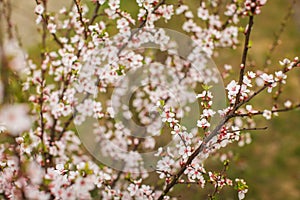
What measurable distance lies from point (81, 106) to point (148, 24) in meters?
0.78

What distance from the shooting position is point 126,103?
12.1 ft

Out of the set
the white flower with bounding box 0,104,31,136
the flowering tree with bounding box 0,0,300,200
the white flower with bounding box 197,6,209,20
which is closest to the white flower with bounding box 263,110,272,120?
the flowering tree with bounding box 0,0,300,200

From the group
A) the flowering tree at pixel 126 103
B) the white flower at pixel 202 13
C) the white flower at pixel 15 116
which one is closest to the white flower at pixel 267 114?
the flowering tree at pixel 126 103

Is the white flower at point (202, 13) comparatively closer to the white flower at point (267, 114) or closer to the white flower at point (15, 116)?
the white flower at point (267, 114)

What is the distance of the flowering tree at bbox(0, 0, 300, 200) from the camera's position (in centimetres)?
219

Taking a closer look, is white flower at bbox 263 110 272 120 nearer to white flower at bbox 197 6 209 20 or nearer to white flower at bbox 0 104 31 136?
white flower at bbox 0 104 31 136

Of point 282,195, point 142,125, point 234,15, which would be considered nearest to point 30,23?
point 142,125

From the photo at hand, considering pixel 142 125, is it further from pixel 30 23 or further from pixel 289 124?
pixel 30 23

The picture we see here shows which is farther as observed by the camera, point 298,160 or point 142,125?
point 298,160

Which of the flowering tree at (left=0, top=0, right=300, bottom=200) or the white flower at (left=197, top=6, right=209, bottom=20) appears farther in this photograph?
the white flower at (left=197, top=6, right=209, bottom=20)

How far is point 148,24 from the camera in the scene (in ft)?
9.38

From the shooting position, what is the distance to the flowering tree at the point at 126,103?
219 cm

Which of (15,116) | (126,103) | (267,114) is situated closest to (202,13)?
(126,103)

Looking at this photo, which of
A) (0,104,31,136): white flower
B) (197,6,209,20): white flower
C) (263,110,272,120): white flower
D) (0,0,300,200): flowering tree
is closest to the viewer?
(0,104,31,136): white flower
